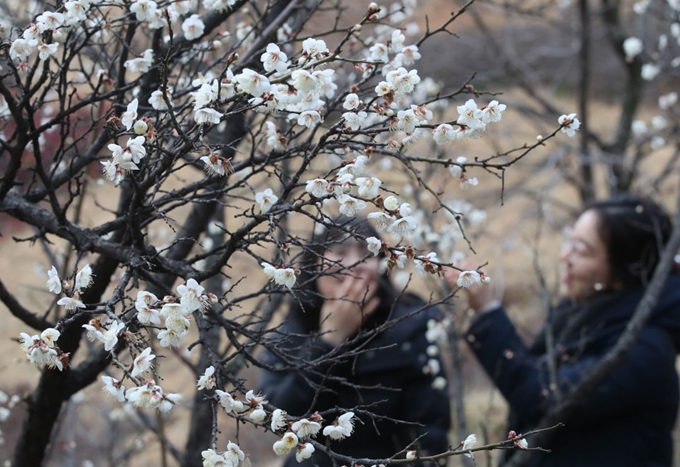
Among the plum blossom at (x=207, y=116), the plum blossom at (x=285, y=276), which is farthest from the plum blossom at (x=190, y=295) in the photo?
the plum blossom at (x=207, y=116)

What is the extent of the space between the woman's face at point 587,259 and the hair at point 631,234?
0.02 meters

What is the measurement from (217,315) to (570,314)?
157 cm

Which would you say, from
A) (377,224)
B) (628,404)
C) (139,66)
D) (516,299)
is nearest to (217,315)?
(377,224)

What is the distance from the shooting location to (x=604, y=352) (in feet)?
7.95

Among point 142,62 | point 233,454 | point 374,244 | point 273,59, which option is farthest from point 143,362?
point 142,62

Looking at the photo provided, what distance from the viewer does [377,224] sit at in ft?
4.24

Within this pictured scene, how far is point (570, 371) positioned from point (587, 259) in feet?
1.29

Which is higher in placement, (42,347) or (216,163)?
(216,163)

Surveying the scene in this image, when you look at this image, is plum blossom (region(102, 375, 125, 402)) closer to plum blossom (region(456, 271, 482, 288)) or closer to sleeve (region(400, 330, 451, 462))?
plum blossom (region(456, 271, 482, 288))

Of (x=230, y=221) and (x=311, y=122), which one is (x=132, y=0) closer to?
(x=311, y=122)

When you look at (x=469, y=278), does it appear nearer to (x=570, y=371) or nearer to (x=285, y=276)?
(x=285, y=276)

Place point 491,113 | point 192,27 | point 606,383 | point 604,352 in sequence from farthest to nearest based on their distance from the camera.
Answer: point 604,352, point 606,383, point 192,27, point 491,113

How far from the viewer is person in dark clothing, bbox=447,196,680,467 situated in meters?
2.28

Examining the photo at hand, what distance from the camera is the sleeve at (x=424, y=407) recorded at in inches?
95.3
